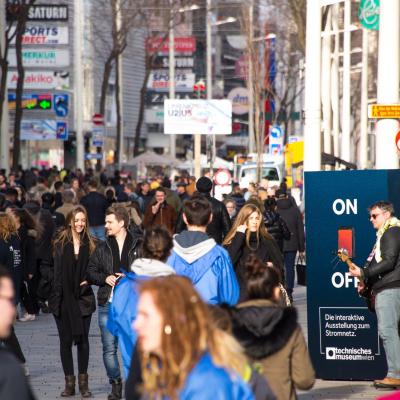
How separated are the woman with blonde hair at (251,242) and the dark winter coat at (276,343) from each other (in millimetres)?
6368

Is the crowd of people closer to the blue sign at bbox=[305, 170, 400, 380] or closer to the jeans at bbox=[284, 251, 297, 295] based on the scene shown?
the blue sign at bbox=[305, 170, 400, 380]

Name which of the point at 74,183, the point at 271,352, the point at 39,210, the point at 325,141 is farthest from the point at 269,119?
the point at 271,352

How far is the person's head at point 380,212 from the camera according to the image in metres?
11.9

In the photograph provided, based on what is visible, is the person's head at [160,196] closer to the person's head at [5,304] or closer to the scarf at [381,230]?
the scarf at [381,230]

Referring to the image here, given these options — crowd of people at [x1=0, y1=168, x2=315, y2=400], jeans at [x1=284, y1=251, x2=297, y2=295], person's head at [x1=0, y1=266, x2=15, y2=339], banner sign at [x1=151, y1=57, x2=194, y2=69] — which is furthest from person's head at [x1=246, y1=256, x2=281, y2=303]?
banner sign at [x1=151, y1=57, x2=194, y2=69]

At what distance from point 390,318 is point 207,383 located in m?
7.71

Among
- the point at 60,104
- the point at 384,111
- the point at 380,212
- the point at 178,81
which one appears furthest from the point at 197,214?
the point at 178,81

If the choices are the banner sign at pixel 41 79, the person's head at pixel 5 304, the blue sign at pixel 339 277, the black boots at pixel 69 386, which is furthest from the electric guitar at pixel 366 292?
the banner sign at pixel 41 79

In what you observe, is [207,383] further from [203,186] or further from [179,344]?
[203,186]

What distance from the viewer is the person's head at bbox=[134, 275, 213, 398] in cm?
451

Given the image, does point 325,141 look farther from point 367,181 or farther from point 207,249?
point 207,249

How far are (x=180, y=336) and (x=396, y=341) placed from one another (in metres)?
7.89

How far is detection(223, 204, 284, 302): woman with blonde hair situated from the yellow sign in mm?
3694

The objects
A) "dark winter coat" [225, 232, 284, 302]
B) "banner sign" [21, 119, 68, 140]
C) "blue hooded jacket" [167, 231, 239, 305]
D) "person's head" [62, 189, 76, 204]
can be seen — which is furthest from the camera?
"banner sign" [21, 119, 68, 140]
